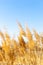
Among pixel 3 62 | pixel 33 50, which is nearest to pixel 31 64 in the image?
pixel 33 50

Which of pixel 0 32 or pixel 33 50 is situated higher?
pixel 0 32

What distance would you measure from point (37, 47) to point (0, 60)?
80cm

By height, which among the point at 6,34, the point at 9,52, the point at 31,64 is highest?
the point at 6,34

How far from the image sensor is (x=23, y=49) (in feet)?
11.7

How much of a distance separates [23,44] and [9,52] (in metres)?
0.28

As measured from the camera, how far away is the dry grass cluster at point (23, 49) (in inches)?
134

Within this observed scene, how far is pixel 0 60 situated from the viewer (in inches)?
156

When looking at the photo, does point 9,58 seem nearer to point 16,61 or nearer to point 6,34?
point 16,61

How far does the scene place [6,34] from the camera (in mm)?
3576

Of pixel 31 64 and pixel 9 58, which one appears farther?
pixel 9 58

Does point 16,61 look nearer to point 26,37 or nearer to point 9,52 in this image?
point 9,52

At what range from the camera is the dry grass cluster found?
340cm

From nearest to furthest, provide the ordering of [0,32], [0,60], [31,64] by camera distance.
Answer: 1. [31,64]
2. [0,32]
3. [0,60]

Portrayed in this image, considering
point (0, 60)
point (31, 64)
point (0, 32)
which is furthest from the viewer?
point (0, 60)
